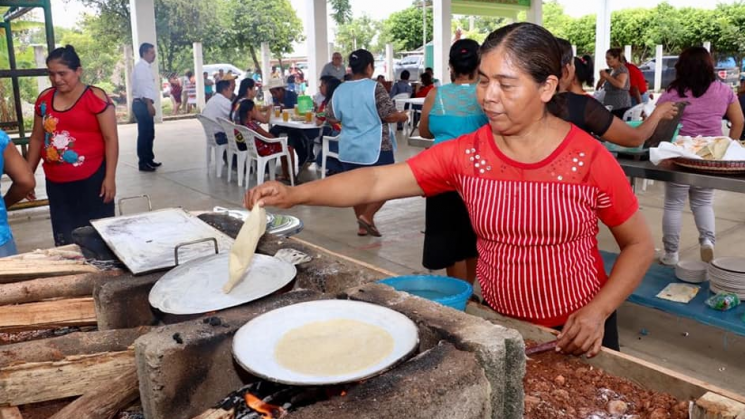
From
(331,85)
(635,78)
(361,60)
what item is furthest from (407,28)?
(361,60)

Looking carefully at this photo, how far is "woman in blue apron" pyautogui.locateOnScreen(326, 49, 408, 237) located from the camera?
17.6ft

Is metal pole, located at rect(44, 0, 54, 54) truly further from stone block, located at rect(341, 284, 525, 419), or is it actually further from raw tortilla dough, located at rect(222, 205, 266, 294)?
stone block, located at rect(341, 284, 525, 419)

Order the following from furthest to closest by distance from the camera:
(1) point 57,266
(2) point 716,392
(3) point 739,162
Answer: (3) point 739,162 < (1) point 57,266 < (2) point 716,392

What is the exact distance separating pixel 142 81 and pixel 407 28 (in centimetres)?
3242

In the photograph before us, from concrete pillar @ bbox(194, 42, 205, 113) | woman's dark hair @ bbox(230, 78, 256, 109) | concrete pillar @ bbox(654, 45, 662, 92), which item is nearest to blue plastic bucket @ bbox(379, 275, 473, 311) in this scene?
woman's dark hair @ bbox(230, 78, 256, 109)

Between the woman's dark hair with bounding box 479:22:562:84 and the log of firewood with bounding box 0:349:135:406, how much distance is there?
1.35 meters

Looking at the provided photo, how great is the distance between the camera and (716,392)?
1516mm

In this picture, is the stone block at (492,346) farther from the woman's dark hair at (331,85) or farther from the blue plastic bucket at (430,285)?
the woman's dark hair at (331,85)

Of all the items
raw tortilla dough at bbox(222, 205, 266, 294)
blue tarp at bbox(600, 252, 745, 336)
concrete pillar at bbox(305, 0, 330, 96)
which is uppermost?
concrete pillar at bbox(305, 0, 330, 96)

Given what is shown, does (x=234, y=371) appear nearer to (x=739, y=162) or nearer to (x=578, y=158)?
(x=578, y=158)

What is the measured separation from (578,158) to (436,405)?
0.85 meters

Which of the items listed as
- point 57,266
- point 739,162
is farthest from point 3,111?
point 739,162

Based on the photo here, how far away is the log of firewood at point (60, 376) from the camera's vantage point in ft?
5.55

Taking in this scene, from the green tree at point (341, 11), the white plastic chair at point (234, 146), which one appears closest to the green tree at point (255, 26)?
the green tree at point (341, 11)
